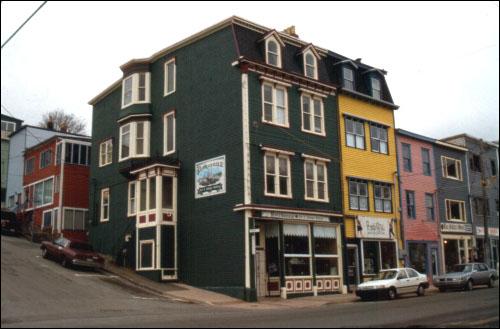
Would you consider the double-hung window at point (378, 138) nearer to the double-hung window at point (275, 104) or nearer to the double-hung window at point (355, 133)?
the double-hung window at point (355, 133)

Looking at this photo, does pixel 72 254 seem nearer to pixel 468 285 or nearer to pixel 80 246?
pixel 80 246

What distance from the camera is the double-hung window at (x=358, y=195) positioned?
33.8 m

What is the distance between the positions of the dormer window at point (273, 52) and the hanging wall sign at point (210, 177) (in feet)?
19.7

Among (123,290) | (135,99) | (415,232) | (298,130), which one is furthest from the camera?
(415,232)

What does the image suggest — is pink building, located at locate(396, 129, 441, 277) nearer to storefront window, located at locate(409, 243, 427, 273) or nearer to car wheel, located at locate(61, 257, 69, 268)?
storefront window, located at locate(409, 243, 427, 273)

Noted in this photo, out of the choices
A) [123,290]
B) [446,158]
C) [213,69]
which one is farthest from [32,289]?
[446,158]

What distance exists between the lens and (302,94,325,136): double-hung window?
1268 inches

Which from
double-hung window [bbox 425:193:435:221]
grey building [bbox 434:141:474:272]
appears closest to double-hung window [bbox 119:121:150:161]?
double-hung window [bbox 425:193:435:221]

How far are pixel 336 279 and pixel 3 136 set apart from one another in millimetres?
44555

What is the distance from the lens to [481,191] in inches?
1797

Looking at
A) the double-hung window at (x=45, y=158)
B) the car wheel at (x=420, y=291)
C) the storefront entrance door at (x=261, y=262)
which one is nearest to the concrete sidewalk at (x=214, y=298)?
the storefront entrance door at (x=261, y=262)

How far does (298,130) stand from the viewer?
31453mm

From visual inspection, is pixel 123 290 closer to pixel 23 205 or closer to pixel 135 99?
pixel 135 99

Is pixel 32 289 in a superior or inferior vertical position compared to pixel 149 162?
inferior
